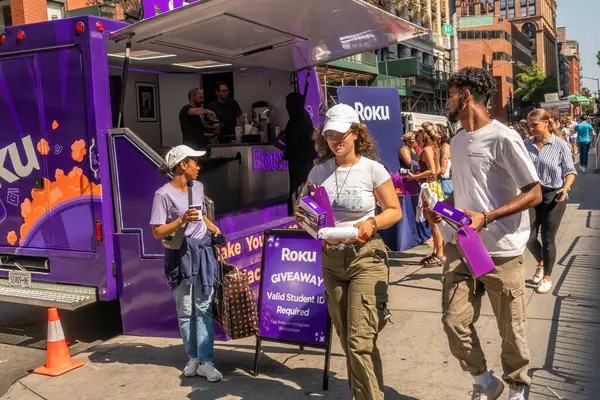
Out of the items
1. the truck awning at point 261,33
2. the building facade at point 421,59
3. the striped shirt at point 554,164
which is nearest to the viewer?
the truck awning at point 261,33

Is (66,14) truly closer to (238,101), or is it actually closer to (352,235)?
(238,101)

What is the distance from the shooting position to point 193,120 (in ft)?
26.5

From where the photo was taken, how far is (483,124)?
12.0ft

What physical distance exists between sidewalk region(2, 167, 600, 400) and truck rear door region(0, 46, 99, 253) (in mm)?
1186

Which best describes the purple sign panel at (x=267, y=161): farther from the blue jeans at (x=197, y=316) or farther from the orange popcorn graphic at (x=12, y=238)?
the blue jeans at (x=197, y=316)

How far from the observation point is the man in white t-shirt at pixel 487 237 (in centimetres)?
359

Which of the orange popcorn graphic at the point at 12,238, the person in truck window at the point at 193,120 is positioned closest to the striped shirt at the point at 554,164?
the person in truck window at the point at 193,120

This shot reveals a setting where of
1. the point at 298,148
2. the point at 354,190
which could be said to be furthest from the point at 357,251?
the point at 298,148

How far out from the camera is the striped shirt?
6.51 m

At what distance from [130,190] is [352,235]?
291cm

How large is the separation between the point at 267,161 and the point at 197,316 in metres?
4.24

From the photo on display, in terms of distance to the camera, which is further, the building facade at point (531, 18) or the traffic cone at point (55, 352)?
the building facade at point (531, 18)

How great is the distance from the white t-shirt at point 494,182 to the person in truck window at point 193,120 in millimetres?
4898

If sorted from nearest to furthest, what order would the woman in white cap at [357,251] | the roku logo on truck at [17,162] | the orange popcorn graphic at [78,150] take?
the woman in white cap at [357,251]
the orange popcorn graphic at [78,150]
the roku logo on truck at [17,162]
